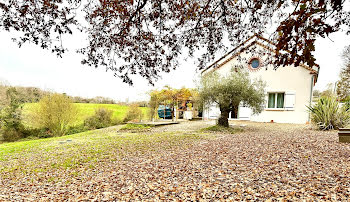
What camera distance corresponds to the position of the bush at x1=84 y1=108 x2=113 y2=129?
1474 centimetres

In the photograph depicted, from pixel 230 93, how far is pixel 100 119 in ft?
37.6

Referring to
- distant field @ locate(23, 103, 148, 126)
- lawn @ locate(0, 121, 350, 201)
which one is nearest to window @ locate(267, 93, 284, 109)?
lawn @ locate(0, 121, 350, 201)

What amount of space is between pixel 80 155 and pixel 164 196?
148 inches

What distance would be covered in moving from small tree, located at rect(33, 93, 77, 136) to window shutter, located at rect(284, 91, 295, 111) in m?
15.9

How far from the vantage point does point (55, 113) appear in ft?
39.7

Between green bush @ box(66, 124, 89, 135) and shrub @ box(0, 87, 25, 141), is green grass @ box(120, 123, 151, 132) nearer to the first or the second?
green bush @ box(66, 124, 89, 135)

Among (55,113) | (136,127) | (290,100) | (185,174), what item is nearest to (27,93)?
(55,113)

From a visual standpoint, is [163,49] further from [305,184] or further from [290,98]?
[290,98]

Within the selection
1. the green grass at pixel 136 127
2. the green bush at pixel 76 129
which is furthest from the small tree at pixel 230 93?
the green bush at pixel 76 129

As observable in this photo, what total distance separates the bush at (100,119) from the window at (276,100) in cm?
1356

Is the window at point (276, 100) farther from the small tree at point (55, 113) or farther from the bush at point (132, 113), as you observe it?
the small tree at point (55, 113)

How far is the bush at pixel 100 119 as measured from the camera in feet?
48.4

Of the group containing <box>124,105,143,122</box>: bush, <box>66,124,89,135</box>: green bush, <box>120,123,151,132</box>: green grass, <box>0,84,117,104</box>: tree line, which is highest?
<box>0,84,117,104</box>: tree line

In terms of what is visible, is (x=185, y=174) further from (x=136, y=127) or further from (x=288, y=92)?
(x=288, y=92)
